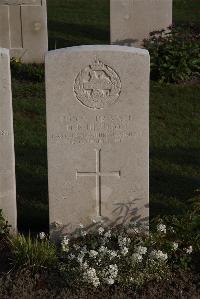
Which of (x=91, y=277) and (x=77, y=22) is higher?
(x=77, y=22)

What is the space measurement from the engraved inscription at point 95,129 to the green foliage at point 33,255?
→ 86 cm

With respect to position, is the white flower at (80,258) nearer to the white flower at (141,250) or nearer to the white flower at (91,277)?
the white flower at (91,277)

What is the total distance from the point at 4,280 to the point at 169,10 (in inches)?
286

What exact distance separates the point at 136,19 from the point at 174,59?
4.71 ft

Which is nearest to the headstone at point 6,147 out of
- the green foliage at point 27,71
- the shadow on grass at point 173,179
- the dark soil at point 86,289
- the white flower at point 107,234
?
the dark soil at point 86,289

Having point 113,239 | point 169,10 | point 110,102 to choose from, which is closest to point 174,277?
point 113,239

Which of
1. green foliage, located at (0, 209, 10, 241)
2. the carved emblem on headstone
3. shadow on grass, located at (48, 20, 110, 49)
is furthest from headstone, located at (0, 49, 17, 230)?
shadow on grass, located at (48, 20, 110, 49)

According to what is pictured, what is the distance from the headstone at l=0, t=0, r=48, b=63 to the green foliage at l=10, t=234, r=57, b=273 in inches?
250

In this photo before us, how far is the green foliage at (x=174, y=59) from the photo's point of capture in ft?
35.0

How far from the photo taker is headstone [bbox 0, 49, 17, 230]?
19.4 ft

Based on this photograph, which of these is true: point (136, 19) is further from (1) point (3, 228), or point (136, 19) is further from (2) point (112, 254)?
(2) point (112, 254)

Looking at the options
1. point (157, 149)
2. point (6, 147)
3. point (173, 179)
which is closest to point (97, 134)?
point (6, 147)

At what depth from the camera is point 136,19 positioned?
11.8m

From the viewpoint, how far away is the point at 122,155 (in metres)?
6.10
